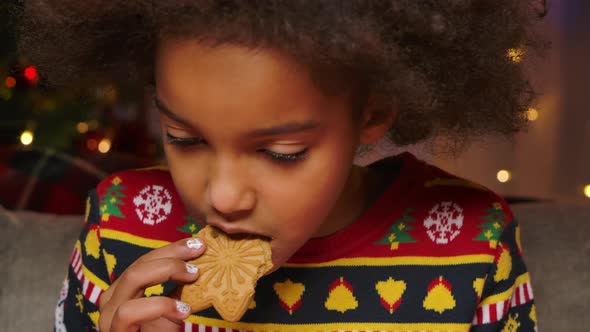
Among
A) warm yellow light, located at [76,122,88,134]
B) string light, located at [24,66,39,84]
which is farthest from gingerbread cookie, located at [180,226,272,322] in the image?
warm yellow light, located at [76,122,88,134]

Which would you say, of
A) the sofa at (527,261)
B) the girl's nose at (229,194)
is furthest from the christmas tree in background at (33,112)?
the girl's nose at (229,194)

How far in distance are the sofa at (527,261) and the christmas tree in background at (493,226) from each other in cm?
35

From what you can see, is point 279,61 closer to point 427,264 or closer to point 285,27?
point 285,27

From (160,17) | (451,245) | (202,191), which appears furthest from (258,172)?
(451,245)

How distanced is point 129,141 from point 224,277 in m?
2.12

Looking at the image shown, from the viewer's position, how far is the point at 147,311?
889 millimetres

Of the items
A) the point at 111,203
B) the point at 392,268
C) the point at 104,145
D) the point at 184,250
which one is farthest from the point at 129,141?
the point at 184,250

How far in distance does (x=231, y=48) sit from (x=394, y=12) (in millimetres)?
181

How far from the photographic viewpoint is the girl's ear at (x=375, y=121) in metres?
0.92

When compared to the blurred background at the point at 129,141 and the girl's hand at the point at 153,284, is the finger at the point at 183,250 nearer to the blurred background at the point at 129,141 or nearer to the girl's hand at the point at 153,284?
the girl's hand at the point at 153,284

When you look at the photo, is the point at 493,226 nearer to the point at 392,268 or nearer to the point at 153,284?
the point at 392,268

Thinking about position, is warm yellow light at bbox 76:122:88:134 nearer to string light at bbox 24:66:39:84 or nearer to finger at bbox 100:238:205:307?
string light at bbox 24:66:39:84

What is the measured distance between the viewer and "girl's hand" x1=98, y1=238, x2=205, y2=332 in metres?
0.89

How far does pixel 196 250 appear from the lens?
0.90 meters
